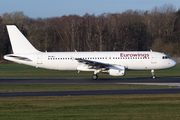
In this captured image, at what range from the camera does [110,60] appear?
34.2 metres

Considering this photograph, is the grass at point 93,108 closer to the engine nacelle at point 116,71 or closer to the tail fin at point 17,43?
the engine nacelle at point 116,71

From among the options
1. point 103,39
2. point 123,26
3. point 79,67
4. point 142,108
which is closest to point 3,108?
point 142,108

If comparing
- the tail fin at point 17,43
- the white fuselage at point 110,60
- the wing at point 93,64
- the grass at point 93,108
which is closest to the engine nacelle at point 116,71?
the wing at point 93,64

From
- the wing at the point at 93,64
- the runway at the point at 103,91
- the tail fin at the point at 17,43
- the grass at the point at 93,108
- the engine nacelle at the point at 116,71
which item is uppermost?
the tail fin at the point at 17,43

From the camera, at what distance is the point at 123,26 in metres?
86.3

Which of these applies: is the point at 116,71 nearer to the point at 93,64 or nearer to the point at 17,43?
the point at 93,64

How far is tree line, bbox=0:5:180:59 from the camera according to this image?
266ft

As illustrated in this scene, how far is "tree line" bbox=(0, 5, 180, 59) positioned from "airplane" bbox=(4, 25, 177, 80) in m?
42.9

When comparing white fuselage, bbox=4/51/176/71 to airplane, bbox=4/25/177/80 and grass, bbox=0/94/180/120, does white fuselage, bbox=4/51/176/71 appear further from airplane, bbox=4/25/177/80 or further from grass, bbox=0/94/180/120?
grass, bbox=0/94/180/120

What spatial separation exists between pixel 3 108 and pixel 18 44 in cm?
2173

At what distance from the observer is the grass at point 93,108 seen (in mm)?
12734

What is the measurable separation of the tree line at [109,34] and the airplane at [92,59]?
4290 centimetres

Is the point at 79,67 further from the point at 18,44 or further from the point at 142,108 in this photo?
the point at 142,108

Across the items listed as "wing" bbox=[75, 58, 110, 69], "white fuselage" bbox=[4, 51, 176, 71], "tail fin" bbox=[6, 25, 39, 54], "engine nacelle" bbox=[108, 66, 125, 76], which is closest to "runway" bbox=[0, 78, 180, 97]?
"engine nacelle" bbox=[108, 66, 125, 76]
